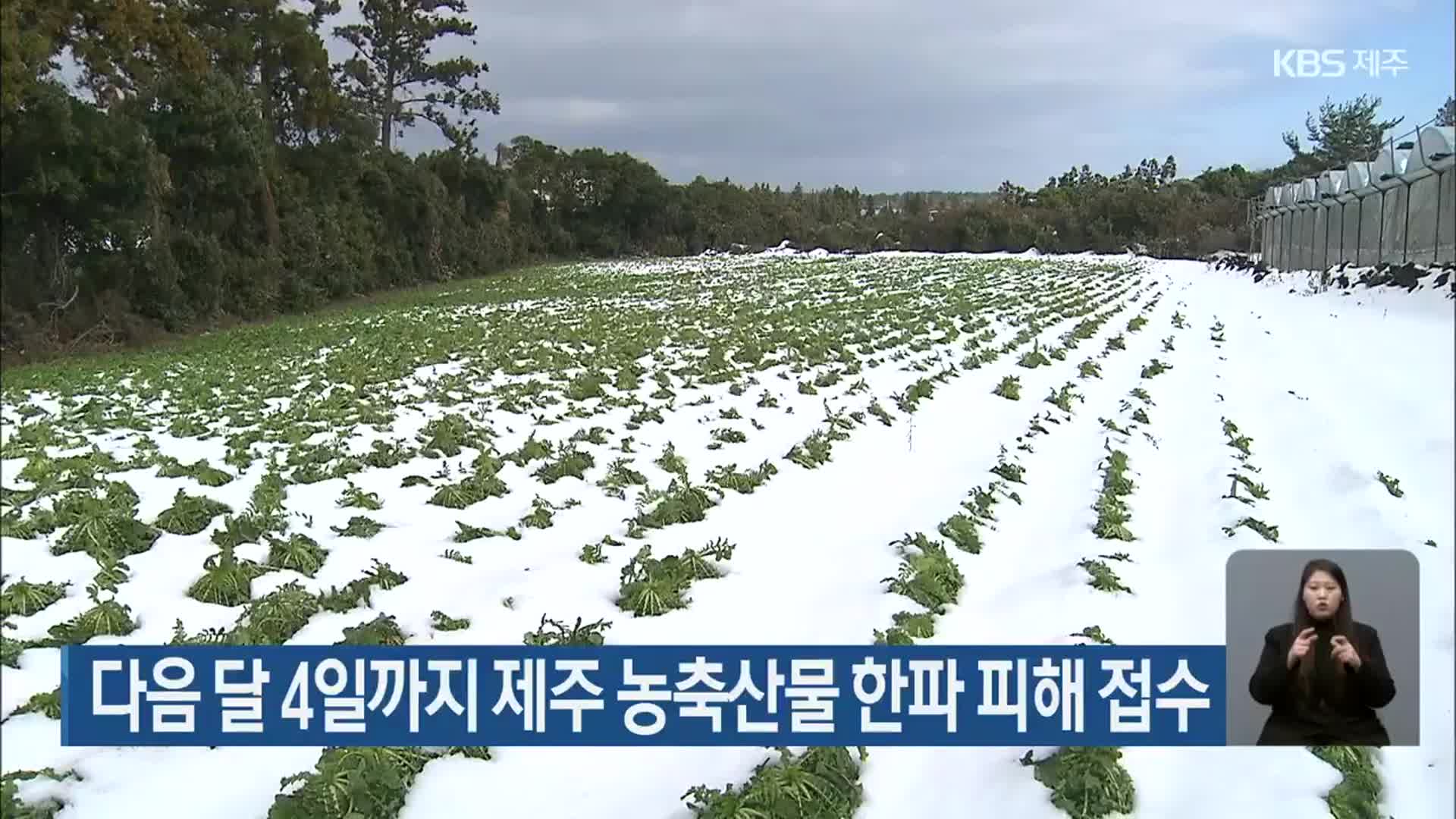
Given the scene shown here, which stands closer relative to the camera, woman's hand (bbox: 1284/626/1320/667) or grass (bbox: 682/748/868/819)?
woman's hand (bbox: 1284/626/1320/667)

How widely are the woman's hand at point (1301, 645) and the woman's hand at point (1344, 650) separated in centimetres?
5

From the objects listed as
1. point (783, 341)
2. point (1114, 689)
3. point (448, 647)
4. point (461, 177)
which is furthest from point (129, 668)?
point (461, 177)

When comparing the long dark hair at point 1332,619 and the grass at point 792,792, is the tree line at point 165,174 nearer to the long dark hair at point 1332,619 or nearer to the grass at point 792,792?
the grass at point 792,792

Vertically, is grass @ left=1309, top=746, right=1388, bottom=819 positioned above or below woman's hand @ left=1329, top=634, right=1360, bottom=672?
below

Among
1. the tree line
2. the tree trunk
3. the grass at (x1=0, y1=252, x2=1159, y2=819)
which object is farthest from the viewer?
the tree trunk

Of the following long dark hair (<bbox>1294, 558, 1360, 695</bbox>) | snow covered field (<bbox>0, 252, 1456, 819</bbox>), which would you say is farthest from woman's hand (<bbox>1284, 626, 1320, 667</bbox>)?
snow covered field (<bbox>0, 252, 1456, 819</bbox>)

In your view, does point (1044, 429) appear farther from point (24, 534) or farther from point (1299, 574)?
point (24, 534)

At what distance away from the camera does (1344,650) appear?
2668 millimetres

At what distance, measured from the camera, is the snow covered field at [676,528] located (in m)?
3.32

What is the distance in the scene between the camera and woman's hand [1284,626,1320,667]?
268 centimetres

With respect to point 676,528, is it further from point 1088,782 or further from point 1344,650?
point 1344,650
